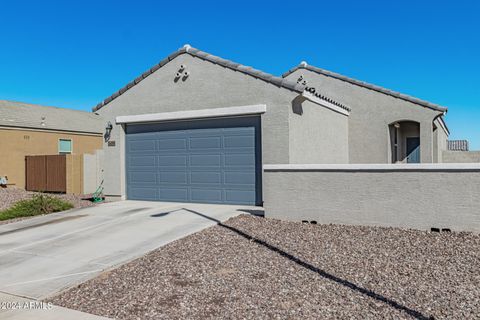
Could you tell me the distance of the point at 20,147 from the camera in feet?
71.1

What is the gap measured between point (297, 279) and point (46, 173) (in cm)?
1811

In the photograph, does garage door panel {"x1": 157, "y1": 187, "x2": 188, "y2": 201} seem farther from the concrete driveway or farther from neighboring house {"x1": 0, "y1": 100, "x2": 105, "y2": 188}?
neighboring house {"x1": 0, "y1": 100, "x2": 105, "y2": 188}

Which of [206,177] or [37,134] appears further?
[37,134]

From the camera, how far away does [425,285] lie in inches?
203

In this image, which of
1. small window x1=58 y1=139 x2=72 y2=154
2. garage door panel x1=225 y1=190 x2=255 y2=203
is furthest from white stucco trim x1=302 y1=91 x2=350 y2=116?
small window x1=58 y1=139 x2=72 y2=154

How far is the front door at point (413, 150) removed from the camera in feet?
57.0

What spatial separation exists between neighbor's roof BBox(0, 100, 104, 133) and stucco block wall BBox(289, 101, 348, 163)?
14072 mm

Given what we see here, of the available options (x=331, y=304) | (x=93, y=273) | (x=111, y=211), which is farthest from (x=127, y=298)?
(x=111, y=211)

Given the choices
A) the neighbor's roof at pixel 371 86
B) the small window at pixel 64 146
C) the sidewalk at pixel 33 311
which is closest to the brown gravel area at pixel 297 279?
the sidewalk at pixel 33 311

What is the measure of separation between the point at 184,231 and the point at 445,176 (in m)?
5.78

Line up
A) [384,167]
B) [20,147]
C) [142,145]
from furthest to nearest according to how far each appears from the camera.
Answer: [20,147], [142,145], [384,167]

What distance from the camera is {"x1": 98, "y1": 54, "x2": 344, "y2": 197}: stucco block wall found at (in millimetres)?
11523

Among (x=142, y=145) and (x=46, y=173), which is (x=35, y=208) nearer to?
(x=142, y=145)

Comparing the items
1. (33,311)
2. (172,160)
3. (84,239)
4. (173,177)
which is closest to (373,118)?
(172,160)
